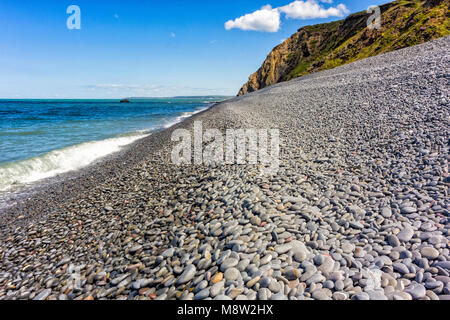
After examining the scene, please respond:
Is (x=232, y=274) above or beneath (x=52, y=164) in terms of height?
above

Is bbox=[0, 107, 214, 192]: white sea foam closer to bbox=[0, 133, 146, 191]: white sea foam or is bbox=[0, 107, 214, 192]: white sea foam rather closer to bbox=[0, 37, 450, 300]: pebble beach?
bbox=[0, 133, 146, 191]: white sea foam

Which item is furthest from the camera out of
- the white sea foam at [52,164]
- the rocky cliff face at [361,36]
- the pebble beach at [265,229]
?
the rocky cliff face at [361,36]

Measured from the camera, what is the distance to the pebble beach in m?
3.42

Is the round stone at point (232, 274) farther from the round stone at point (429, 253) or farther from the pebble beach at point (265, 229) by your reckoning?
the round stone at point (429, 253)

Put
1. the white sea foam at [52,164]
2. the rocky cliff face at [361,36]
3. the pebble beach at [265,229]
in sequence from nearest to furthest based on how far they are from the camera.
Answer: the pebble beach at [265,229], the white sea foam at [52,164], the rocky cliff face at [361,36]

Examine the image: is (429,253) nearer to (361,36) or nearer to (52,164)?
(52,164)

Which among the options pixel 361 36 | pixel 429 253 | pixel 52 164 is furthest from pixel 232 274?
pixel 361 36

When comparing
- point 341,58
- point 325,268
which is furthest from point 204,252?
point 341,58

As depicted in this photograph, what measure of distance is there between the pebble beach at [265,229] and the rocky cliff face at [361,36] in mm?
33447

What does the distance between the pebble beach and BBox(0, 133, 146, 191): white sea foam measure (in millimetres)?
4980

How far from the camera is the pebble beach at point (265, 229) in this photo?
342 cm

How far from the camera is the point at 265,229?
4449 mm

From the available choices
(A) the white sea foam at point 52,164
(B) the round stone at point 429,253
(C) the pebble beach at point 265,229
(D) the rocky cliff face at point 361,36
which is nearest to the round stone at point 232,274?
(C) the pebble beach at point 265,229

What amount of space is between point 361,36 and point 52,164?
5434 centimetres
